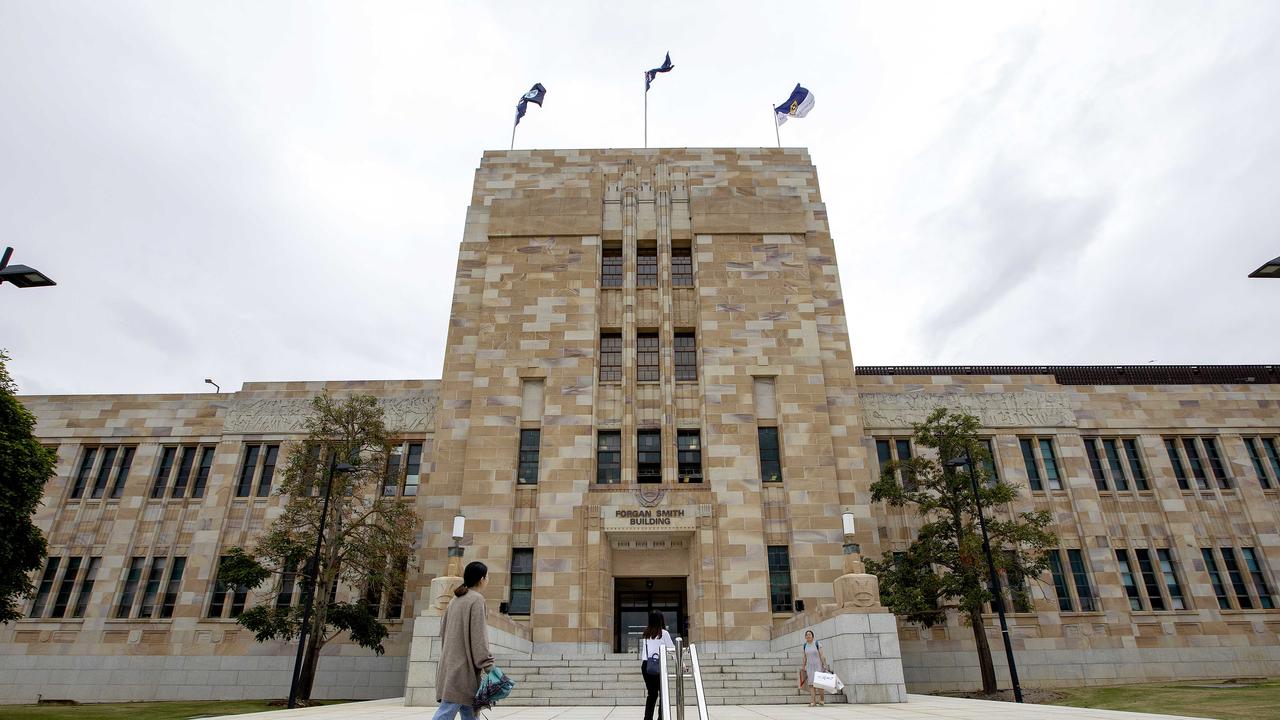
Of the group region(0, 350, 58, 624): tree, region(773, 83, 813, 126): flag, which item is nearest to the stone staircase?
region(0, 350, 58, 624): tree

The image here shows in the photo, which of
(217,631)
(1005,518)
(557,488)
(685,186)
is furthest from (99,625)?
(1005,518)

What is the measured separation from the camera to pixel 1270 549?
94.6 feet

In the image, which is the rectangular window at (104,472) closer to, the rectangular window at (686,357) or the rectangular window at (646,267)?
the rectangular window at (646,267)

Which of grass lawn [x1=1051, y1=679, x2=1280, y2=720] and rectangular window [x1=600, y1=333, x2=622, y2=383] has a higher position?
rectangular window [x1=600, y1=333, x2=622, y2=383]

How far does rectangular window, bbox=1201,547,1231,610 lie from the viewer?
28.0m

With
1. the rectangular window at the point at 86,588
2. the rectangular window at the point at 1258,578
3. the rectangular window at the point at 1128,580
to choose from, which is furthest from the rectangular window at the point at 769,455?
the rectangular window at the point at 86,588

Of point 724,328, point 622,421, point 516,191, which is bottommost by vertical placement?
point 622,421

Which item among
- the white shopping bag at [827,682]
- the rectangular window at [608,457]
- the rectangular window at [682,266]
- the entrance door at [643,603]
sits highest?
the rectangular window at [682,266]

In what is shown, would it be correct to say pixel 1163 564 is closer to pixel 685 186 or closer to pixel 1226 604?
pixel 1226 604

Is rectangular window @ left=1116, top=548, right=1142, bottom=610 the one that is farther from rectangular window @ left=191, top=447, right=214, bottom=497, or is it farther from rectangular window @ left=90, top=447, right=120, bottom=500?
rectangular window @ left=90, top=447, right=120, bottom=500

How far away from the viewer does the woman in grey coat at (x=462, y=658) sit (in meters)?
6.40

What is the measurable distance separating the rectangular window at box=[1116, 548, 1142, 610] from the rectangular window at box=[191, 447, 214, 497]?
128ft

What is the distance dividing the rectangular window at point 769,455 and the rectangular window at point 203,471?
23.8m

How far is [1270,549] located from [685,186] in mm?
29573
